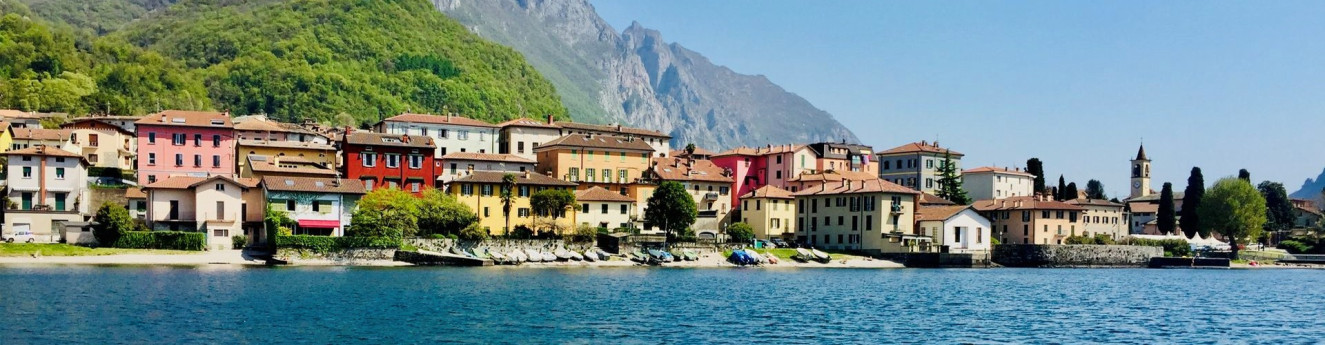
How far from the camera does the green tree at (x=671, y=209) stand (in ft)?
323

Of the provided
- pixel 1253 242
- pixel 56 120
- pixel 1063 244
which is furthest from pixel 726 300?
pixel 1253 242

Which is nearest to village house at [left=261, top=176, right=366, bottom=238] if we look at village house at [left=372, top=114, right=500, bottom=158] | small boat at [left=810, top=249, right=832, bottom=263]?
village house at [left=372, top=114, right=500, bottom=158]

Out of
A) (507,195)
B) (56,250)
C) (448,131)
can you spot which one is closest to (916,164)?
(448,131)

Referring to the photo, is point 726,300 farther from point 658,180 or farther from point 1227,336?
point 658,180

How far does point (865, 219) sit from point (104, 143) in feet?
214

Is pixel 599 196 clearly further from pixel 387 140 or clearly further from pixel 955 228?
pixel 955 228

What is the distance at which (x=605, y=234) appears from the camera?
9538 cm

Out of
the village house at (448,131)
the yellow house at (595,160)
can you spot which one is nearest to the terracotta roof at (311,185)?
the yellow house at (595,160)

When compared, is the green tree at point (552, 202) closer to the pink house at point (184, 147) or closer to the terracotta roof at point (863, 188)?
the terracotta roof at point (863, 188)

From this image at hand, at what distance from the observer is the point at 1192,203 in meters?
140

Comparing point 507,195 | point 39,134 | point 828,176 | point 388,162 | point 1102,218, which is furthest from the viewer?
point 1102,218

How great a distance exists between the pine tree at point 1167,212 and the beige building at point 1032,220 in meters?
27.7

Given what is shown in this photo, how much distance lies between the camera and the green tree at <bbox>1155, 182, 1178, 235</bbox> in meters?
144

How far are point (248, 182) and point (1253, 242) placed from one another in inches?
4288
